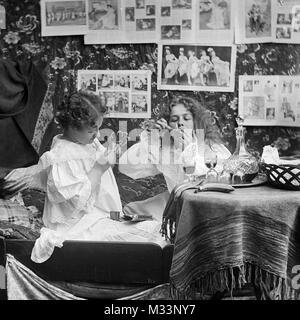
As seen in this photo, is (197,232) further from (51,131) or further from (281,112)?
(51,131)

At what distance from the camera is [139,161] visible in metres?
2.09

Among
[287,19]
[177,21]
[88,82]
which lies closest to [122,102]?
[88,82]

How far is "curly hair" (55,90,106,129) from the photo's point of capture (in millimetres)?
2068

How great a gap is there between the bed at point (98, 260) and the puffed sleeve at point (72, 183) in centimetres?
9

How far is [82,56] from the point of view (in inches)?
80.4

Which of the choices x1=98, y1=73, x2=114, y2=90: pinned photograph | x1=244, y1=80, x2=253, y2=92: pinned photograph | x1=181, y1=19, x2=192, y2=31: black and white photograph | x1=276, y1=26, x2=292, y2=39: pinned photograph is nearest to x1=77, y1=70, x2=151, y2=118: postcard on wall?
x1=98, y1=73, x2=114, y2=90: pinned photograph

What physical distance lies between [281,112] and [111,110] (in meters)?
0.66

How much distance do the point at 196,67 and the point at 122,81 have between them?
295mm

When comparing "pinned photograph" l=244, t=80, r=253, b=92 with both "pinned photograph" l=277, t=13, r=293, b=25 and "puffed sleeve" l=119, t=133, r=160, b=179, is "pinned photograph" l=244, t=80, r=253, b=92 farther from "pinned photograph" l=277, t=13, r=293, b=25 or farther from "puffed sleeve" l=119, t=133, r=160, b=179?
"puffed sleeve" l=119, t=133, r=160, b=179

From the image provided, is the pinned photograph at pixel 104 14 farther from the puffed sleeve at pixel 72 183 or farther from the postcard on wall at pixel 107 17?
the puffed sleeve at pixel 72 183

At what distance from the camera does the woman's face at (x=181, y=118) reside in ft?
Answer: 6.74

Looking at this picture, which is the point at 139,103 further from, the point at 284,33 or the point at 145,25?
the point at 284,33

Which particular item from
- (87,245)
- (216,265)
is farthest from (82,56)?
(216,265)

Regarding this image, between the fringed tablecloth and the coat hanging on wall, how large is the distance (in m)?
0.70
